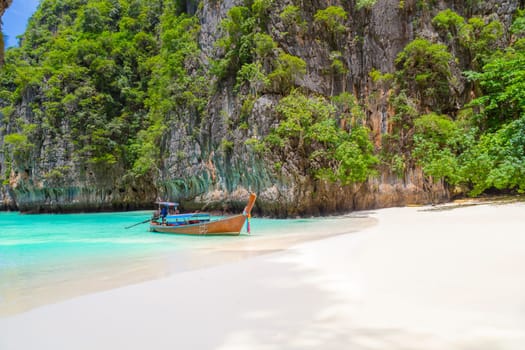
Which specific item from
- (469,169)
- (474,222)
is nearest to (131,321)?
(474,222)

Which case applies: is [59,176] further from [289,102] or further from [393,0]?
[393,0]

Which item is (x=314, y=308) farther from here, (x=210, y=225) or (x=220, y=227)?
(x=210, y=225)

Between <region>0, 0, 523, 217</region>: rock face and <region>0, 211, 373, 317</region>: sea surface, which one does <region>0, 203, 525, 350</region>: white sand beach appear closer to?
<region>0, 211, 373, 317</region>: sea surface

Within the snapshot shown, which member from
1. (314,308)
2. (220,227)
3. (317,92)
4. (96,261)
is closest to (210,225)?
(220,227)

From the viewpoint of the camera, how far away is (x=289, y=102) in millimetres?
15766

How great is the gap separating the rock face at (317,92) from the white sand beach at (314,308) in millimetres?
10715

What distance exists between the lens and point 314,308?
3.48 m

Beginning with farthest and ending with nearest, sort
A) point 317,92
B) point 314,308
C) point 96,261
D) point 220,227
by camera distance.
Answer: point 317,92
point 220,227
point 96,261
point 314,308

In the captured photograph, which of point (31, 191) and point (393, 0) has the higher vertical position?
point (393, 0)

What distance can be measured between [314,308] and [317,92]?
14.9 meters

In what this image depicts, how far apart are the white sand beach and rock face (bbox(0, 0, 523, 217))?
10.7m

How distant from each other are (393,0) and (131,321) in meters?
20.1

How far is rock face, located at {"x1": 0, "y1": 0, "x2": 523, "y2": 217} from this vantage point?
16.5 metres

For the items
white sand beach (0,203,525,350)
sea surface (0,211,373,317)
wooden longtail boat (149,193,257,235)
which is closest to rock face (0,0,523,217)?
wooden longtail boat (149,193,257,235)
